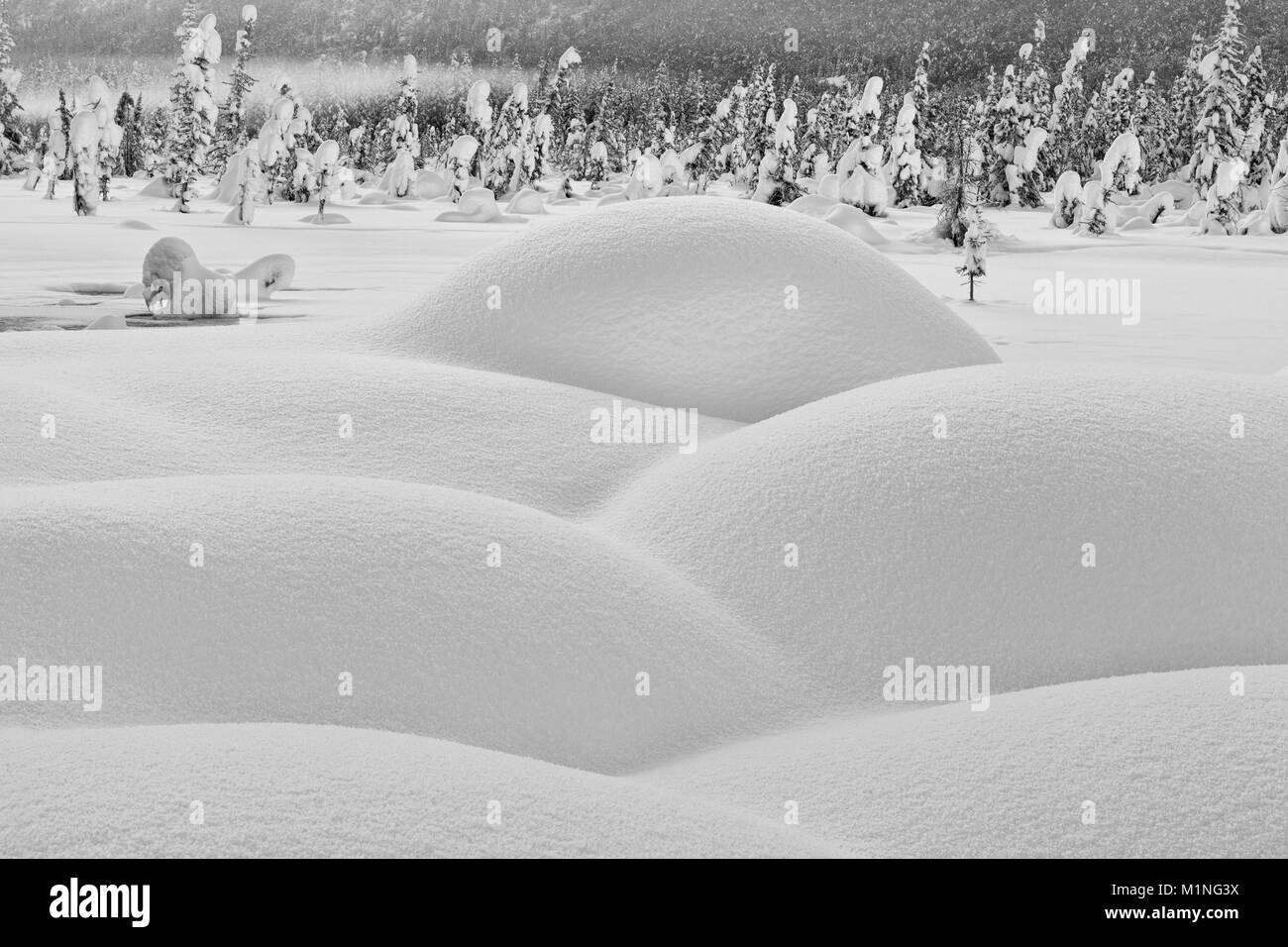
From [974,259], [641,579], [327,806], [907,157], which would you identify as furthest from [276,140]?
[327,806]

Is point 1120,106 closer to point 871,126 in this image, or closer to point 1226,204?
point 871,126

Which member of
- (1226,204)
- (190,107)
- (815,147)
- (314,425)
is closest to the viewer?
(314,425)

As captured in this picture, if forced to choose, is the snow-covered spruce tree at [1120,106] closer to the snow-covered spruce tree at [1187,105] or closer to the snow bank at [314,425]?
the snow-covered spruce tree at [1187,105]

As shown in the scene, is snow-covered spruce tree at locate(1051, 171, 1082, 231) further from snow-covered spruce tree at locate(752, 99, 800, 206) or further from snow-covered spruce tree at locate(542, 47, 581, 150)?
snow-covered spruce tree at locate(542, 47, 581, 150)

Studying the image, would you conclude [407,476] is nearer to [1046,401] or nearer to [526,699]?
[526,699]

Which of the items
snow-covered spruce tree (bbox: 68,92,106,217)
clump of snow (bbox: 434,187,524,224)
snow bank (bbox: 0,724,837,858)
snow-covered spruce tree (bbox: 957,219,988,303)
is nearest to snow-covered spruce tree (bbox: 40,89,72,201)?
snow-covered spruce tree (bbox: 68,92,106,217)

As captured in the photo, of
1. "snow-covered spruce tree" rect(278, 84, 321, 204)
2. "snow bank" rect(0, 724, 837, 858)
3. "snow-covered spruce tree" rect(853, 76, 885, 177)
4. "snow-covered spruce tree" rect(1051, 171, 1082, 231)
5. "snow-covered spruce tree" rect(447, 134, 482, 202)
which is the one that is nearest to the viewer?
"snow bank" rect(0, 724, 837, 858)
